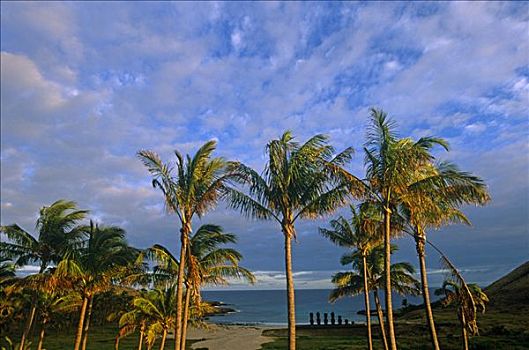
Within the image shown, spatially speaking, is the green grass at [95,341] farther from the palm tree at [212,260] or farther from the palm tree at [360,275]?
the palm tree at [212,260]

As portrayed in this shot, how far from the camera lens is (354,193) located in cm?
1677

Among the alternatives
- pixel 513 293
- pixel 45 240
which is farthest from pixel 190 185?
pixel 513 293

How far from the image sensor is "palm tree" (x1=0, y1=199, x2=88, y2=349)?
78.9 feet

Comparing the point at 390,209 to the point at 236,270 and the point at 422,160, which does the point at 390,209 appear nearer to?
the point at 422,160

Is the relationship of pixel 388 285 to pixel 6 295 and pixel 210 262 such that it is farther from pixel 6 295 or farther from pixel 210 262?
pixel 6 295

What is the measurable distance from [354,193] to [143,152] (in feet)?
27.8

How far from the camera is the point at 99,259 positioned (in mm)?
24016

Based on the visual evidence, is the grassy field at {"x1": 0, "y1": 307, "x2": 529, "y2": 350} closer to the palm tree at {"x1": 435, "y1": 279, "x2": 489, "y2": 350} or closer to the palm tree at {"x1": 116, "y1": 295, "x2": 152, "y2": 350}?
the palm tree at {"x1": 435, "y1": 279, "x2": 489, "y2": 350}

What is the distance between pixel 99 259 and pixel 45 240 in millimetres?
3276

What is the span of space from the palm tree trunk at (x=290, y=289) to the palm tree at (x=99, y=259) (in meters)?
11.8

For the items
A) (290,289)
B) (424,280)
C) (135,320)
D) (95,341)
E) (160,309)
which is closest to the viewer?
(290,289)

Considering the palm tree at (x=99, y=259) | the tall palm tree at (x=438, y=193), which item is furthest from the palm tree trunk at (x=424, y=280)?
the palm tree at (x=99, y=259)

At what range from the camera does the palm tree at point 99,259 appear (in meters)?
23.8

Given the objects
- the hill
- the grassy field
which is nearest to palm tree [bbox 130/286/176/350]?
the grassy field
